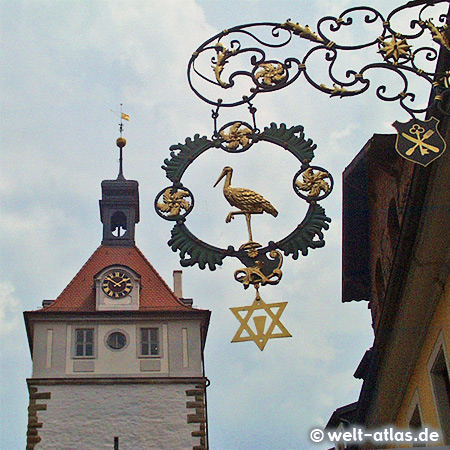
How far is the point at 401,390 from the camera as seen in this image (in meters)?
11.9

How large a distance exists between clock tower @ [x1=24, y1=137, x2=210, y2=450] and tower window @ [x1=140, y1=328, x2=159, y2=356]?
0.03 meters

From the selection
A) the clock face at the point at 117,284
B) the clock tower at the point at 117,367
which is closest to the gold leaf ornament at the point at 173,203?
the clock tower at the point at 117,367

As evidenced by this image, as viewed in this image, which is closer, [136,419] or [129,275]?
[136,419]

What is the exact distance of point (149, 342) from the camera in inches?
1313

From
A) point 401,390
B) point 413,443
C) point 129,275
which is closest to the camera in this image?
point 413,443

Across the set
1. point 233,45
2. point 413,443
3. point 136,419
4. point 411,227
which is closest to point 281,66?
point 233,45

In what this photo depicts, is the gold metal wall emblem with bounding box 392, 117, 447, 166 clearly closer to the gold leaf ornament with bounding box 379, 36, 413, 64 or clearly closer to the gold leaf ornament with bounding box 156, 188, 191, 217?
the gold leaf ornament with bounding box 379, 36, 413, 64

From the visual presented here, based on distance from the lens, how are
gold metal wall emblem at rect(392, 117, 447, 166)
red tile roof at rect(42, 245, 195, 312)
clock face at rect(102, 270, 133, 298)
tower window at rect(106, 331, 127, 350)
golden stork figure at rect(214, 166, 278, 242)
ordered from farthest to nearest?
clock face at rect(102, 270, 133, 298) < red tile roof at rect(42, 245, 195, 312) < tower window at rect(106, 331, 127, 350) < golden stork figure at rect(214, 166, 278, 242) < gold metal wall emblem at rect(392, 117, 447, 166)

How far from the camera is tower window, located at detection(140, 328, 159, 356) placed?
33062 mm

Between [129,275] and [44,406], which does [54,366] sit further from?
[129,275]

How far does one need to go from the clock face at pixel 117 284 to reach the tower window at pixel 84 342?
1664 mm

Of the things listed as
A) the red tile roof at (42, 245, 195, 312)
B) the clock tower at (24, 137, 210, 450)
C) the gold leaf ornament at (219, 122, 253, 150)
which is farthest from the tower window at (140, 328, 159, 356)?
the gold leaf ornament at (219, 122, 253, 150)

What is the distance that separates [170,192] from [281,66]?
1.34 meters

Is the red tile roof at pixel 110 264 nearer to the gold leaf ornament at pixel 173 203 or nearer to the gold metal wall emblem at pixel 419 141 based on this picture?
the gold leaf ornament at pixel 173 203
